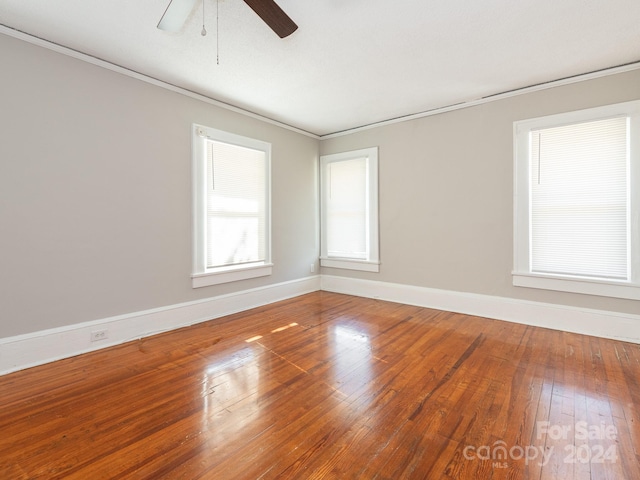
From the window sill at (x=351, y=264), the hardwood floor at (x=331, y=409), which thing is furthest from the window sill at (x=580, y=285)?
the window sill at (x=351, y=264)

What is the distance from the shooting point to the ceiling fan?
1.84 m

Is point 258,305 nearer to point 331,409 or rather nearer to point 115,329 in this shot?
point 115,329

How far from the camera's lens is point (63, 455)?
59.7 inches

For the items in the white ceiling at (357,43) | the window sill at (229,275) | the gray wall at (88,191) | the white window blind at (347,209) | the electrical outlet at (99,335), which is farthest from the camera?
the white window blind at (347,209)

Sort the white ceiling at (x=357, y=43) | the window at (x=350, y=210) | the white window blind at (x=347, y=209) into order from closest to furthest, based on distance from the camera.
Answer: the white ceiling at (x=357, y=43) < the window at (x=350, y=210) < the white window blind at (x=347, y=209)

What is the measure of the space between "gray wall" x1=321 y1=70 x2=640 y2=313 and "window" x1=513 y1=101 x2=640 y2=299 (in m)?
0.11

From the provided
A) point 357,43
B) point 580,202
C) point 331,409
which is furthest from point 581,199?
point 331,409

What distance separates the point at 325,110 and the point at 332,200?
1.55 meters

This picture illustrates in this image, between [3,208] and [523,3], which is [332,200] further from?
[3,208]

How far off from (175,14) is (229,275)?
8.99ft

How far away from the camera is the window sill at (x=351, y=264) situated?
15.4ft

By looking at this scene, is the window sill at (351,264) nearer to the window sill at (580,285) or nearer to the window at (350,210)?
the window at (350,210)

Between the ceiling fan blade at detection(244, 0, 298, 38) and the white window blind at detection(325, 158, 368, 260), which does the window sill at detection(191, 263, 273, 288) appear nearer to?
the white window blind at detection(325, 158, 368, 260)

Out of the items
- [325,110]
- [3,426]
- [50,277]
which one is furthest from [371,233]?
[3,426]
